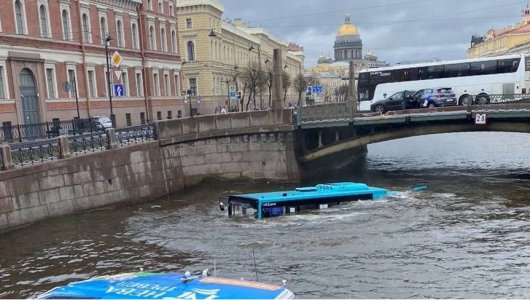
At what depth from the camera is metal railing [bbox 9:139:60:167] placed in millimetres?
19594

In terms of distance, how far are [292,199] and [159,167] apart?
29.5 feet

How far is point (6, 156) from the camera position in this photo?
733 inches

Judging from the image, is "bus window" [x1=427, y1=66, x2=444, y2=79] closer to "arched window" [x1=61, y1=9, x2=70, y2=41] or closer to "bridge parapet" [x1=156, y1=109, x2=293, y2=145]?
"bridge parapet" [x1=156, y1=109, x2=293, y2=145]

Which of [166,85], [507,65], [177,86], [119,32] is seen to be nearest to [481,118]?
[507,65]

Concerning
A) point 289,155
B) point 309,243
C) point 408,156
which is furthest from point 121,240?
point 408,156

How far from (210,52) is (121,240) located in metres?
53.5

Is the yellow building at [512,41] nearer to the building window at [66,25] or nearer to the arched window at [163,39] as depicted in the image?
the arched window at [163,39]

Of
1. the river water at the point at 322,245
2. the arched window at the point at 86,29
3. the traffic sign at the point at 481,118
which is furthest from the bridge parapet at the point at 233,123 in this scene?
the arched window at the point at 86,29

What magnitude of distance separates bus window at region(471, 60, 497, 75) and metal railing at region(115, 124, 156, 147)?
2451cm

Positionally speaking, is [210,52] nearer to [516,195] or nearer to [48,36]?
[48,36]

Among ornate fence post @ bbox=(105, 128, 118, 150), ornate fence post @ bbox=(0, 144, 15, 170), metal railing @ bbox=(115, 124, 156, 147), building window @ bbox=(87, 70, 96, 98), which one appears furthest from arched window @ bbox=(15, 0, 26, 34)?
ornate fence post @ bbox=(0, 144, 15, 170)

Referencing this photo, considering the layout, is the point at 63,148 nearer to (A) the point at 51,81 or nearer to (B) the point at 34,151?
(B) the point at 34,151

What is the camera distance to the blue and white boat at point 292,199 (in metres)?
19.7

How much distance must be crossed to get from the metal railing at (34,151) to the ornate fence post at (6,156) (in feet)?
1.90
